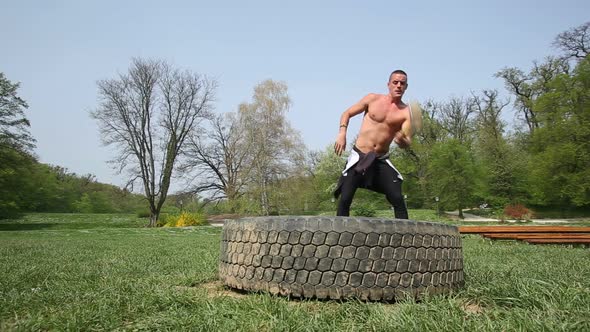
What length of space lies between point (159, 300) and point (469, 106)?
177 ft

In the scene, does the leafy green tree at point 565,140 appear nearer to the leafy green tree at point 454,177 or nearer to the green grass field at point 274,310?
the leafy green tree at point 454,177

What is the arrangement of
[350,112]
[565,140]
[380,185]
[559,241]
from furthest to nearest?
[565,140], [559,241], [350,112], [380,185]

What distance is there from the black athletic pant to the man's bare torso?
213mm

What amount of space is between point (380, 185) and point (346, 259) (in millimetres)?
1903

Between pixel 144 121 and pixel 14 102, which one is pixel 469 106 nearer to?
pixel 144 121

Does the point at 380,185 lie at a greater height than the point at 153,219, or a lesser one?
lesser

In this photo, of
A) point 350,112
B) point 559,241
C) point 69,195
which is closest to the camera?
point 350,112

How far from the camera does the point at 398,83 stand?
4.65 metres

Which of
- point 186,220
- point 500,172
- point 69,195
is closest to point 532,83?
point 500,172

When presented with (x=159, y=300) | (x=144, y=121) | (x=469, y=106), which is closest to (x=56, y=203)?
(x=144, y=121)

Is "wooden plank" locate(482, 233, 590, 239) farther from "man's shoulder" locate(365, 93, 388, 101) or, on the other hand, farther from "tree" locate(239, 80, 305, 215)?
"tree" locate(239, 80, 305, 215)

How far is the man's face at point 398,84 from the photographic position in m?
4.65

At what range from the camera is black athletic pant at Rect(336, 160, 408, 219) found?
177 inches

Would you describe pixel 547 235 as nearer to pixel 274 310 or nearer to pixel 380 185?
pixel 380 185
